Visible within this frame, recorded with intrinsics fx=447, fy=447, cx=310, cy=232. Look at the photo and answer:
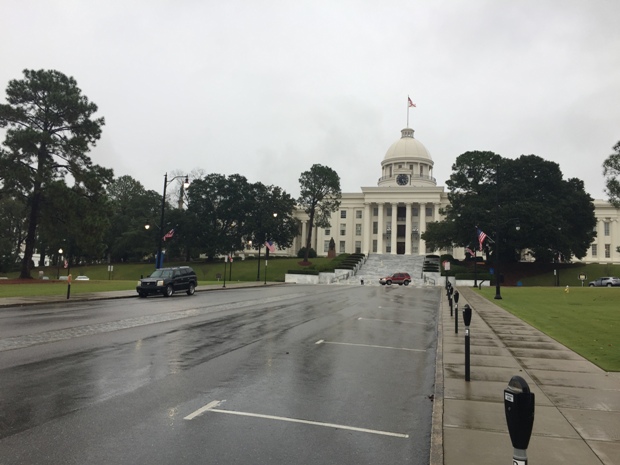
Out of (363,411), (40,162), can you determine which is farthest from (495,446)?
(40,162)

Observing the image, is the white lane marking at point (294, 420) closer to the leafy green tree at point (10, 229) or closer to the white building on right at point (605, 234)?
the leafy green tree at point (10, 229)

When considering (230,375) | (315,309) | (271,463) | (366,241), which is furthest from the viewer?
(366,241)

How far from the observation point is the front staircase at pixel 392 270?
60594mm

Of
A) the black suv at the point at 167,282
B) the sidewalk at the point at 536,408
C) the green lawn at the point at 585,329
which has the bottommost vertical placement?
the sidewalk at the point at 536,408

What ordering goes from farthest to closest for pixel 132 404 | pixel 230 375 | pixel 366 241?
pixel 366 241, pixel 230 375, pixel 132 404

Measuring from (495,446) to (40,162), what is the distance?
4740 cm

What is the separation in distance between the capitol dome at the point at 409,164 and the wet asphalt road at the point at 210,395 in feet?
331

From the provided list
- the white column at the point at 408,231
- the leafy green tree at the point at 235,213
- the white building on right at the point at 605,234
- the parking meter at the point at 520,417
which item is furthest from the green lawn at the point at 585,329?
the white building on right at the point at 605,234

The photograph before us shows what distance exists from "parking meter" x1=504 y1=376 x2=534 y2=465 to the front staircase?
5464 centimetres

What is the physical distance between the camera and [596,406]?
6.24 m

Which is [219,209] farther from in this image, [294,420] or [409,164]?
[294,420]

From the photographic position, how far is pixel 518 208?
2445 inches

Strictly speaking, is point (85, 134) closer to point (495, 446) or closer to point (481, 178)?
point (495, 446)

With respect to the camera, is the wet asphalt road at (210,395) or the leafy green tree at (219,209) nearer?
the wet asphalt road at (210,395)
